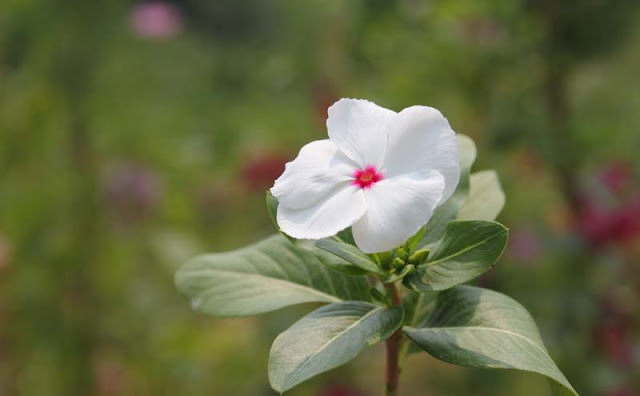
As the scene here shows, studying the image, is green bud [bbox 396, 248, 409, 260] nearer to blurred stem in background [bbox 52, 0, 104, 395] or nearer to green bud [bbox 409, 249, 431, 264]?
green bud [bbox 409, 249, 431, 264]

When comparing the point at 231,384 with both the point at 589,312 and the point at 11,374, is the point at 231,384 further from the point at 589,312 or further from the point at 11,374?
the point at 589,312

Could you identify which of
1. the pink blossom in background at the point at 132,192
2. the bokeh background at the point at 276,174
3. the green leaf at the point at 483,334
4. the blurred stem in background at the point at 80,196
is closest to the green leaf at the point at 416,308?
the green leaf at the point at 483,334

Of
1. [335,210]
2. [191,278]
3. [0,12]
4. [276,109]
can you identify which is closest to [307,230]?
[335,210]

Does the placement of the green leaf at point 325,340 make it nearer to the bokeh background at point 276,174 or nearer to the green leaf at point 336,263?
the green leaf at point 336,263

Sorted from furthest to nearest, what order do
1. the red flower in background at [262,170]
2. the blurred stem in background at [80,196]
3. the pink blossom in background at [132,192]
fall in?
the pink blossom in background at [132,192], the red flower in background at [262,170], the blurred stem in background at [80,196]

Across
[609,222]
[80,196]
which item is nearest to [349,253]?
[609,222]

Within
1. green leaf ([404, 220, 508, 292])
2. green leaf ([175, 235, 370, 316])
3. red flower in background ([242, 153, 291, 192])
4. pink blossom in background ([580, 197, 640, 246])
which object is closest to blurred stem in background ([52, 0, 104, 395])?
red flower in background ([242, 153, 291, 192])
